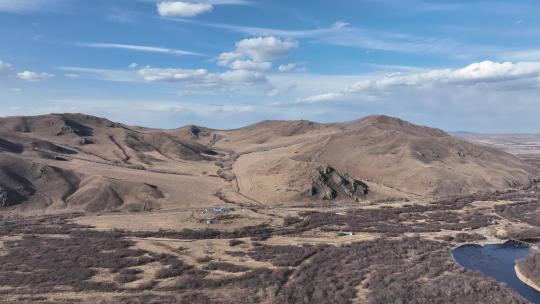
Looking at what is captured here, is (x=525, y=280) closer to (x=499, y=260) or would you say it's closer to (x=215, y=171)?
(x=499, y=260)

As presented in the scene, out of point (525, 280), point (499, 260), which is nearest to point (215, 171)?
point (499, 260)

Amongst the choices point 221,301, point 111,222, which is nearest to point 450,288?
point 221,301

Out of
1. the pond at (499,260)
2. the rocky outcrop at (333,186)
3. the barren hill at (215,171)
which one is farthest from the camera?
the rocky outcrop at (333,186)

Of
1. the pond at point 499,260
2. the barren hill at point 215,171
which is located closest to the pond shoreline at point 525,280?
the pond at point 499,260

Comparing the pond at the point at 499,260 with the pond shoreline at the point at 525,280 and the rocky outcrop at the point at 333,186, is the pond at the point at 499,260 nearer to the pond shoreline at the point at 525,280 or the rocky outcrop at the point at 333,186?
the pond shoreline at the point at 525,280

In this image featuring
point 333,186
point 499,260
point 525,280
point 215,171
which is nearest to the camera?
point 525,280

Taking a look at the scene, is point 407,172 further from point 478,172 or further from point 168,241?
point 168,241
